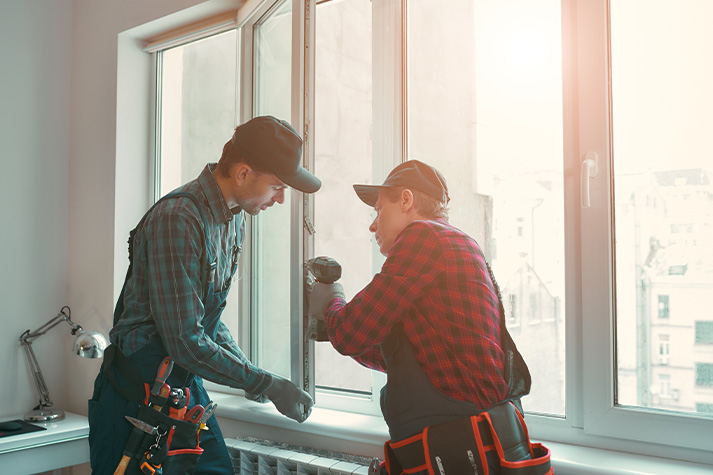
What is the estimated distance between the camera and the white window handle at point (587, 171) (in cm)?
164

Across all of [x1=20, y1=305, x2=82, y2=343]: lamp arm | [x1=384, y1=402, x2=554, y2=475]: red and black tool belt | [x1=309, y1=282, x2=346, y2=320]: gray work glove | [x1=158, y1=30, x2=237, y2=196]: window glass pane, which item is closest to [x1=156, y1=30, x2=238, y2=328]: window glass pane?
[x1=158, y1=30, x2=237, y2=196]: window glass pane

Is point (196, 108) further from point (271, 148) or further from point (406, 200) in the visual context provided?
point (406, 200)

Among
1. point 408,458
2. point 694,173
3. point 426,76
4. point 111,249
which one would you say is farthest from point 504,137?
point 111,249

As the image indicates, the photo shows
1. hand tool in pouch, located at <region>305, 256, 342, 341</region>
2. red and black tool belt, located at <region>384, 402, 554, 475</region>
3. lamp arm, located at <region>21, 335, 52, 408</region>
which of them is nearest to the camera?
red and black tool belt, located at <region>384, 402, 554, 475</region>

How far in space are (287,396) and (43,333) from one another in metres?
1.44

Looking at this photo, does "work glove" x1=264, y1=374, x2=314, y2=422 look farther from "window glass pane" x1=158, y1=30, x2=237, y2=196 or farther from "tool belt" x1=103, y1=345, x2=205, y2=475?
"window glass pane" x1=158, y1=30, x2=237, y2=196

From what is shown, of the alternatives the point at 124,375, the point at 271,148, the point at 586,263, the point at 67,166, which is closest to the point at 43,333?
the point at 67,166

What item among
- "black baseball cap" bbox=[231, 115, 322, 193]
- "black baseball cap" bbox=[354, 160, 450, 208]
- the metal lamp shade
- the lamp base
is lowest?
the lamp base

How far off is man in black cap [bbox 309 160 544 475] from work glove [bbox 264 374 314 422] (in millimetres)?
324

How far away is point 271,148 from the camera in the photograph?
152 cm

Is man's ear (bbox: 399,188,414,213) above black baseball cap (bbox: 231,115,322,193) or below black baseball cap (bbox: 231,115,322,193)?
below

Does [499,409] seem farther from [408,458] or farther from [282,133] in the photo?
[282,133]

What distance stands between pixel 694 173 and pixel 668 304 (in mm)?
339

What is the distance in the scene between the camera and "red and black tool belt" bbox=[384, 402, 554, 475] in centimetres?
123
